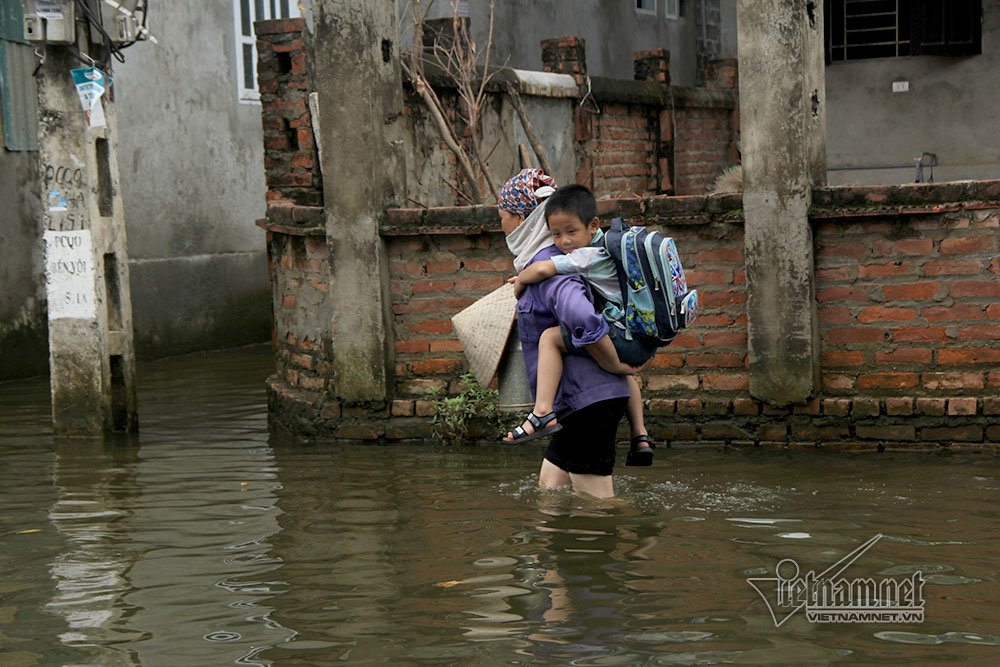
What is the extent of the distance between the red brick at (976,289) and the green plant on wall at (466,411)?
258cm

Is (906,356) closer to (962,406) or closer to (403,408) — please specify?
(962,406)

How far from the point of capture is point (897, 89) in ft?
56.4

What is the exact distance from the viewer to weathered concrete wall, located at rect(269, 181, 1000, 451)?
7734mm

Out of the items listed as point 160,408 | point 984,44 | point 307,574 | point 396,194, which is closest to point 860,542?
point 307,574

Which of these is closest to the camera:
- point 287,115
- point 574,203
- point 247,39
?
point 574,203

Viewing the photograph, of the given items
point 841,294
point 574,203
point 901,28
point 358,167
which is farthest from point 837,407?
point 901,28

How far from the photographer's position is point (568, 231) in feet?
19.2

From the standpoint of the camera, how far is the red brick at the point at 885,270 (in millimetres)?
7820

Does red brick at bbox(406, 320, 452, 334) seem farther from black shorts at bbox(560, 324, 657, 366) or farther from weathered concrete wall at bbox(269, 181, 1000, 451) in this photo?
black shorts at bbox(560, 324, 657, 366)

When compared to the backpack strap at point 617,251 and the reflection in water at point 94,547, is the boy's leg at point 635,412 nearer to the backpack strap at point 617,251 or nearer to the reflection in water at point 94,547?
the backpack strap at point 617,251

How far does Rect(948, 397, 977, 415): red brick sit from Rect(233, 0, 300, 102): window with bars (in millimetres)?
9614

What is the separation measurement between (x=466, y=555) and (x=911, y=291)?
10.6ft

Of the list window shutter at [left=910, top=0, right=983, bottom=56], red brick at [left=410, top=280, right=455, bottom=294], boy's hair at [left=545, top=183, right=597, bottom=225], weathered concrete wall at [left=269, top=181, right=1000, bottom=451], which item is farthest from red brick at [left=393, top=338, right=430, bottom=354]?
window shutter at [left=910, top=0, right=983, bottom=56]

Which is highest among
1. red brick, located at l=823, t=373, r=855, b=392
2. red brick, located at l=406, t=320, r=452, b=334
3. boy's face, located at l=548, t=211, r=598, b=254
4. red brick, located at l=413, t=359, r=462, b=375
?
boy's face, located at l=548, t=211, r=598, b=254
